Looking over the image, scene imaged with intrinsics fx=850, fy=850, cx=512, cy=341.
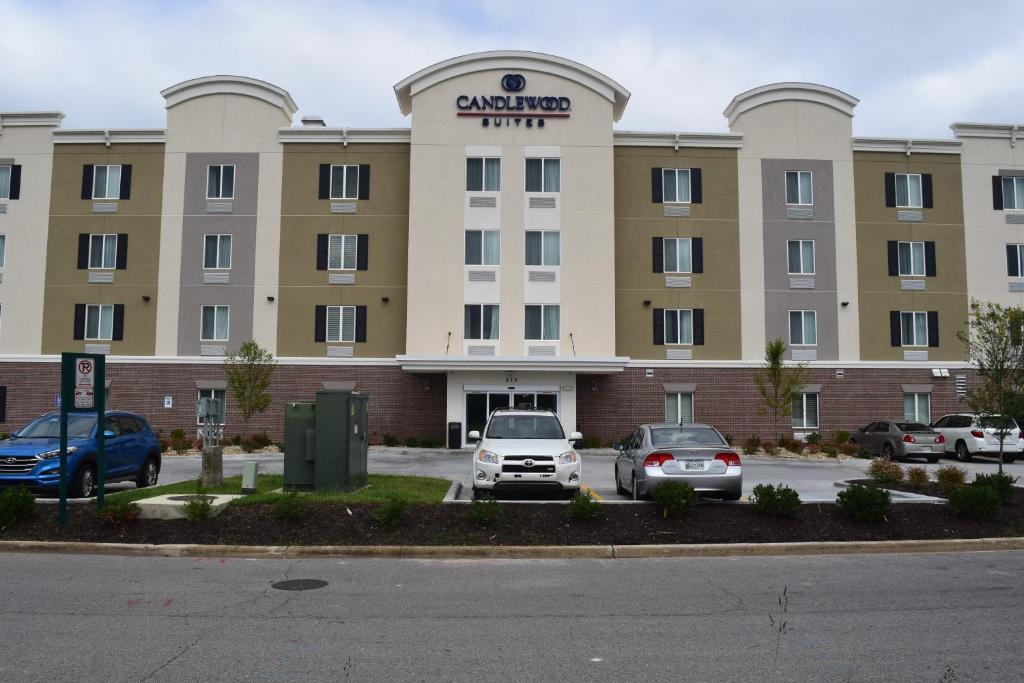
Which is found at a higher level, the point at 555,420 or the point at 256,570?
the point at 555,420

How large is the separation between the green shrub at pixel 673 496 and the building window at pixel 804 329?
25356 millimetres

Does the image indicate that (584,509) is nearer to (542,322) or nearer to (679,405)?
(542,322)

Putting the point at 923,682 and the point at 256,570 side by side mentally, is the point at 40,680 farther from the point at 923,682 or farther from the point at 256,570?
the point at 923,682

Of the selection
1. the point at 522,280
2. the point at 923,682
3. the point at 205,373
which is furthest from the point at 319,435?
the point at 205,373

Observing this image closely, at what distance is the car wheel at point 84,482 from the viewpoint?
14.8 m

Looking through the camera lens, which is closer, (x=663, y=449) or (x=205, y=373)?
(x=663, y=449)

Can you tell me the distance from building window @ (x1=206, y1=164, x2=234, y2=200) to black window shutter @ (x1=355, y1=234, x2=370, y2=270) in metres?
5.75

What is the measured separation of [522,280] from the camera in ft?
112

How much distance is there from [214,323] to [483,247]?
11.7 m

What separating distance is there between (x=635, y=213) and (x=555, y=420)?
21512 mm

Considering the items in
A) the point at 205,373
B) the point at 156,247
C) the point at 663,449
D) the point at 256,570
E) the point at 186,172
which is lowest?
the point at 256,570

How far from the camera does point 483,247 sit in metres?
34.3

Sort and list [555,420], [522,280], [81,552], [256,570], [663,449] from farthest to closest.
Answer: [522,280]
[555,420]
[663,449]
[81,552]
[256,570]

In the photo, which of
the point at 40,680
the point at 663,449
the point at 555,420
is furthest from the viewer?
the point at 555,420
